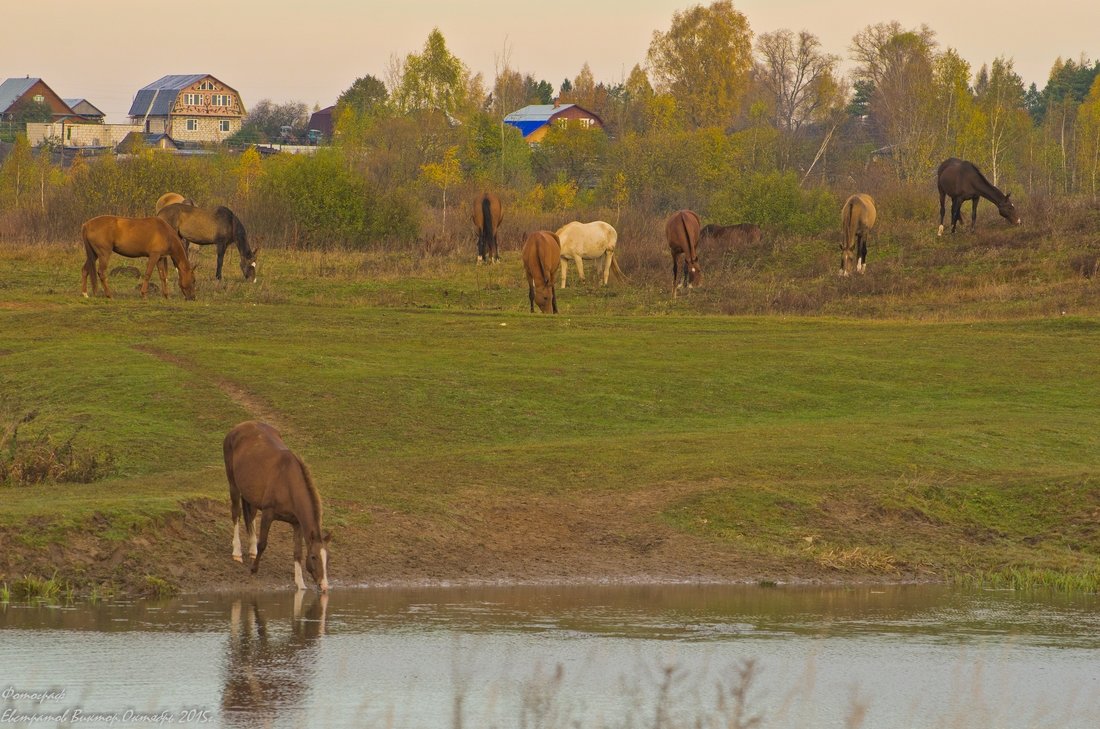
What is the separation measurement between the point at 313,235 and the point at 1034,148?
62.7 m

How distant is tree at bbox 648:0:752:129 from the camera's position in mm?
104688

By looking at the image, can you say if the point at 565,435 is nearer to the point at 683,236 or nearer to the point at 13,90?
the point at 683,236

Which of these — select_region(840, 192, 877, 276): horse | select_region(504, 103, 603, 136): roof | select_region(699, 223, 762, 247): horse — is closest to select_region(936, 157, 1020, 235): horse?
select_region(840, 192, 877, 276): horse

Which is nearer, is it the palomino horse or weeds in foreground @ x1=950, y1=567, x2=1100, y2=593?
weeds in foreground @ x1=950, y1=567, x2=1100, y2=593

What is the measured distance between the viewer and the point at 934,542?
51.3 feet

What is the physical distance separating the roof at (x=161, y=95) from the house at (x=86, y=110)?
3.42 m

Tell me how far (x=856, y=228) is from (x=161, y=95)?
118533mm

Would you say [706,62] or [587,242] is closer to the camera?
[587,242]

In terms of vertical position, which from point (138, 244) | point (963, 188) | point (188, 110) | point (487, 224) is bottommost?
point (138, 244)

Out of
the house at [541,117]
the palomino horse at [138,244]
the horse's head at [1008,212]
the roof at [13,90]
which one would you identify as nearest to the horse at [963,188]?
the horse's head at [1008,212]

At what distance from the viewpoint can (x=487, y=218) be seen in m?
44.0

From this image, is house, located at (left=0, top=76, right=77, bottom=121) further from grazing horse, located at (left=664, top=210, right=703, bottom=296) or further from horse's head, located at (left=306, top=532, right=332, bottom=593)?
horse's head, located at (left=306, top=532, right=332, bottom=593)

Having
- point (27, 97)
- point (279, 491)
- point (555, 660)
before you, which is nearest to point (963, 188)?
point (279, 491)

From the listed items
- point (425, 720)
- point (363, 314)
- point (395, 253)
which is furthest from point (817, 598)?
point (395, 253)
